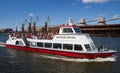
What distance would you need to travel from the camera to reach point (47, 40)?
122ft

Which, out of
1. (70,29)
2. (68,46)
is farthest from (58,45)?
(70,29)

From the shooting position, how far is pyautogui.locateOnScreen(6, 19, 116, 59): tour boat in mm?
30756

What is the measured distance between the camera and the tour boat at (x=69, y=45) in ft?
101

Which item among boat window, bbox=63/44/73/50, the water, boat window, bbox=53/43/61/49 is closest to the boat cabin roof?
boat window, bbox=53/43/61/49

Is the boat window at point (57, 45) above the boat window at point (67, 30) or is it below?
below

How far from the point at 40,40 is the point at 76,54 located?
30.1 ft

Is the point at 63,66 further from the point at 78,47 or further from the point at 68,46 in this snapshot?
the point at 68,46

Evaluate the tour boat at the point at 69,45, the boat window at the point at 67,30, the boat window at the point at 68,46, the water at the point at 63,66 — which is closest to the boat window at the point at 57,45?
the tour boat at the point at 69,45

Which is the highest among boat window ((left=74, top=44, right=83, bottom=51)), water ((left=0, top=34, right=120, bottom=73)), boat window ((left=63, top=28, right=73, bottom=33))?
boat window ((left=63, top=28, right=73, bottom=33))

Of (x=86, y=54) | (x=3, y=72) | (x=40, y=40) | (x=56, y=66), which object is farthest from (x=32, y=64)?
(x=40, y=40)

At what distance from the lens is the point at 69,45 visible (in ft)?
108

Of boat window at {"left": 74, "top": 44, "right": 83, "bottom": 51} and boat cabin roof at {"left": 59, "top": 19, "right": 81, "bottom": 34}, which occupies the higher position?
boat cabin roof at {"left": 59, "top": 19, "right": 81, "bottom": 34}

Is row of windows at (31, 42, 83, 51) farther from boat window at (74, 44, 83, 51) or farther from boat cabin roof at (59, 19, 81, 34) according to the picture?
boat cabin roof at (59, 19, 81, 34)

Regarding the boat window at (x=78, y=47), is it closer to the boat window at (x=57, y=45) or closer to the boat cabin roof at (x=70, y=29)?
the boat cabin roof at (x=70, y=29)
